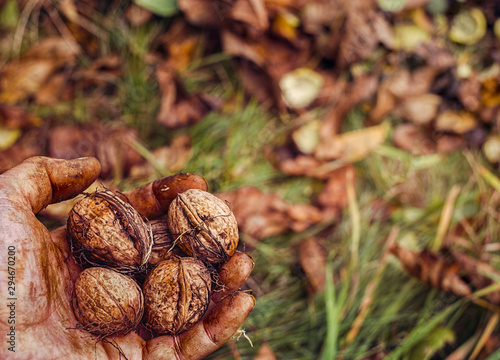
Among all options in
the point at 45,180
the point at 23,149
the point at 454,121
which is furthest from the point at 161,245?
the point at 454,121

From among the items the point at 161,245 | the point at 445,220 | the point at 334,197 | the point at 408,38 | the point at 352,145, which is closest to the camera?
the point at 161,245

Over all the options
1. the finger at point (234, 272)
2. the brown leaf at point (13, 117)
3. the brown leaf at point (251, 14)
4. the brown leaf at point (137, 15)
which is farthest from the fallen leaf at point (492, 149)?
the brown leaf at point (13, 117)

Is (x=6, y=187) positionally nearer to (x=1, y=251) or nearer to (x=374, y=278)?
(x=1, y=251)

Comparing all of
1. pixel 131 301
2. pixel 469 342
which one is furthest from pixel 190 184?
pixel 469 342

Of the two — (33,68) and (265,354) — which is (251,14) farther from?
(265,354)

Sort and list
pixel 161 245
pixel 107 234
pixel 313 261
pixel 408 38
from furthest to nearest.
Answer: pixel 408 38 < pixel 313 261 < pixel 161 245 < pixel 107 234

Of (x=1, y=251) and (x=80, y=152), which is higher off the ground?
(x=1, y=251)

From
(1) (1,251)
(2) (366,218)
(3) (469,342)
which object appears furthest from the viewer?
(2) (366,218)

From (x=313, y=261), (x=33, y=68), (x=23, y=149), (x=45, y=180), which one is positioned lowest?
(x=313, y=261)
